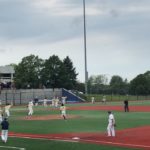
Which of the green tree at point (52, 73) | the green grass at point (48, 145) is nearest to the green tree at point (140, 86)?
the green tree at point (52, 73)

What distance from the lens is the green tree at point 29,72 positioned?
13900cm

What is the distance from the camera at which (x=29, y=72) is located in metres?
143

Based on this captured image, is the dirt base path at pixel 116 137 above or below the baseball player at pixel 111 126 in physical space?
below

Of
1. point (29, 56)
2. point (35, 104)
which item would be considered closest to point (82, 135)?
point (35, 104)

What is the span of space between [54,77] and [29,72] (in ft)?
42.4

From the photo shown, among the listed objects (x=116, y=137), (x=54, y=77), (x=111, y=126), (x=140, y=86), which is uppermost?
(x=54, y=77)

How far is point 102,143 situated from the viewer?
1080 inches

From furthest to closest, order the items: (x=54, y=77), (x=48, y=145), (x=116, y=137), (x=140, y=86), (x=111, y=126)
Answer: (x=54, y=77) < (x=140, y=86) < (x=111, y=126) < (x=116, y=137) < (x=48, y=145)

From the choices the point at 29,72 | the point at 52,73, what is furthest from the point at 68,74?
the point at 29,72

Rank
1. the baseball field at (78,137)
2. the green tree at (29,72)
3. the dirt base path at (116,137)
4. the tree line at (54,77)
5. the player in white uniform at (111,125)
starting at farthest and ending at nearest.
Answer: the green tree at (29,72)
the tree line at (54,77)
the player in white uniform at (111,125)
the dirt base path at (116,137)
the baseball field at (78,137)

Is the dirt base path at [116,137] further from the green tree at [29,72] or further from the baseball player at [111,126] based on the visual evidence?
the green tree at [29,72]

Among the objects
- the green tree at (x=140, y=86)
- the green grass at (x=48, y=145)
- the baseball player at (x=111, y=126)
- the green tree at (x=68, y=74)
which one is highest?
the green tree at (x=68, y=74)

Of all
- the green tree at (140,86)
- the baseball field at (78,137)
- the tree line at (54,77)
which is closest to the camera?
the baseball field at (78,137)

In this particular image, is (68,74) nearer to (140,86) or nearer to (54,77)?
(54,77)
